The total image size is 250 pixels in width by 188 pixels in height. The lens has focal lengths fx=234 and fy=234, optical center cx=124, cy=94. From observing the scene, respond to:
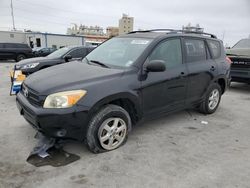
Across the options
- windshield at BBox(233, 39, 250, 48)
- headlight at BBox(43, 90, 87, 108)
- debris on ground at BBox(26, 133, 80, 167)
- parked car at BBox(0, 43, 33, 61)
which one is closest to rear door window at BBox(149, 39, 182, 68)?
headlight at BBox(43, 90, 87, 108)

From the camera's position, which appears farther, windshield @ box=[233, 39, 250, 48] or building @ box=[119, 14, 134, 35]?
building @ box=[119, 14, 134, 35]

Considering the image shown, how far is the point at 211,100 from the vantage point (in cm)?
525

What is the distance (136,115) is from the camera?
12.0ft

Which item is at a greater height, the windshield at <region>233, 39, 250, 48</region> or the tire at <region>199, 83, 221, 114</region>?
the windshield at <region>233, 39, 250, 48</region>

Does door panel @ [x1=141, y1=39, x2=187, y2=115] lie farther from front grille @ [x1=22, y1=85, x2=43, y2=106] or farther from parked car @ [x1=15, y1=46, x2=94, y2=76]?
parked car @ [x1=15, y1=46, x2=94, y2=76]

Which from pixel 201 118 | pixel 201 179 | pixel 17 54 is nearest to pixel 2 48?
pixel 17 54

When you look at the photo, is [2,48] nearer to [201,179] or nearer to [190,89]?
[190,89]

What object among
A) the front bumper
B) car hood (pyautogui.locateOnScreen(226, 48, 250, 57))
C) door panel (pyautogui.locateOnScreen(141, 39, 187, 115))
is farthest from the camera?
car hood (pyautogui.locateOnScreen(226, 48, 250, 57))

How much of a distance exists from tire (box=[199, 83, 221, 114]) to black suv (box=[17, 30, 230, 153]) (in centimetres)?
22

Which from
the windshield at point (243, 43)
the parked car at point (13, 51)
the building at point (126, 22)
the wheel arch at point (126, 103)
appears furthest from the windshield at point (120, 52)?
the building at point (126, 22)

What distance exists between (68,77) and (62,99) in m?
0.47

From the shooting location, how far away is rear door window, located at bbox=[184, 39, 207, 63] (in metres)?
4.40

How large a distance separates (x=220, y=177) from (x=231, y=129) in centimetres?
191

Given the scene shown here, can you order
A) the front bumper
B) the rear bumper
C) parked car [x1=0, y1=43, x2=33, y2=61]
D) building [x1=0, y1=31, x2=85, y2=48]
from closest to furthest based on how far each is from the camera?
1. the front bumper
2. the rear bumper
3. parked car [x1=0, y1=43, x2=33, y2=61]
4. building [x1=0, y1=31, x2=85, y2=48]
